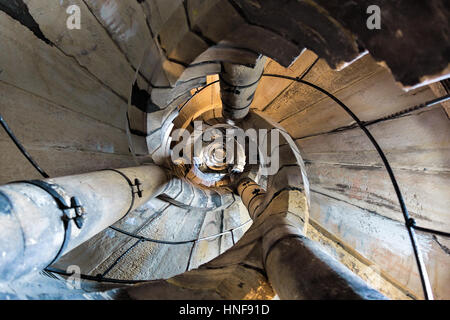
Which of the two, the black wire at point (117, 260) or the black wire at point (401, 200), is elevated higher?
the black wire at point (401, 200)

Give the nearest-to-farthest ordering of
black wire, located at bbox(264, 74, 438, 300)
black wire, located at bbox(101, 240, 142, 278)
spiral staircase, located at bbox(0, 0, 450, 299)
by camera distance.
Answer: spiral staircase, located at bbox(0, 0, 450, 299) < black wire, located at bbox(264, 74, 438, 300) < black wire, located at bbox(101, 240, 142, 278)

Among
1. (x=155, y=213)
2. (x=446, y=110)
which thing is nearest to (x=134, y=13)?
(x=446, y=110)

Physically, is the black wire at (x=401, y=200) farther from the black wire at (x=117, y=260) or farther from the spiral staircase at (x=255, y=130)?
the black wire at (x=117, y=260)

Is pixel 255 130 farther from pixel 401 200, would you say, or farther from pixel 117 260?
pixel 117 260

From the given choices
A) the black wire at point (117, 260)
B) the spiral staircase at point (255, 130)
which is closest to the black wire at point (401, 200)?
the spiral staircase at point (255, 130)

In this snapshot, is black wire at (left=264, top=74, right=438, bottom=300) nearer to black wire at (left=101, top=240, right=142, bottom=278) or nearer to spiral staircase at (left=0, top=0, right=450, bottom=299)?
spiral staircase at (left=0, top=0, right=450, bottom=299)

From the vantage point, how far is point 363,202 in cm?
175

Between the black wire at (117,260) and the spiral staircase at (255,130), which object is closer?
the spiral staircase at (255,130)

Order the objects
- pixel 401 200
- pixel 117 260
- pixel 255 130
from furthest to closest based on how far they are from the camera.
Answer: pixel 255 130, pixel 117 260, pixel 401 200

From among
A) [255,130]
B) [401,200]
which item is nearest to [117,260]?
[255,130]

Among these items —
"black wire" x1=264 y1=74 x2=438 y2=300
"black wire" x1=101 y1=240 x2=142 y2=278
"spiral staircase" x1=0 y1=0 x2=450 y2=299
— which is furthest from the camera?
"black wire" x1=101 y1=240 x2=142 y2=278

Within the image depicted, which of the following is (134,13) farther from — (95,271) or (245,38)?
(95,271)

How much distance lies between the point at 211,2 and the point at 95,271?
112 inches

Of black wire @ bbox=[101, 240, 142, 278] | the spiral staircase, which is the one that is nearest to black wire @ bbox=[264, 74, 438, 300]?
the spiral staircase
